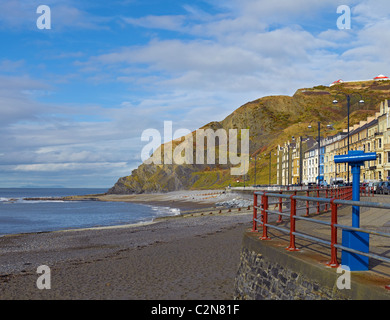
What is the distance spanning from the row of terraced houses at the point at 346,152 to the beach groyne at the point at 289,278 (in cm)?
2932

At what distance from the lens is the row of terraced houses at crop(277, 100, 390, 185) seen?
6400 cm

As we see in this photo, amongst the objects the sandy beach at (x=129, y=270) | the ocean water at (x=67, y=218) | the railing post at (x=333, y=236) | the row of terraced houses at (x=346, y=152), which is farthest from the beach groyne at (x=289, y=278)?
the ocean water at (x=67, y=218)

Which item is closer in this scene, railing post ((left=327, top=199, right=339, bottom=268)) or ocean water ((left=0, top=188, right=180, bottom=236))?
railing post ((left=327, top=199, right=339, bottom=268))

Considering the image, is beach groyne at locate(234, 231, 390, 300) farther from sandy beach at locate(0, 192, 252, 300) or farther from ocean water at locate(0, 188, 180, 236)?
ocean water at locate(0, 188, 180, 236)

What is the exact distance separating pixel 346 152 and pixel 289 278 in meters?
73.8

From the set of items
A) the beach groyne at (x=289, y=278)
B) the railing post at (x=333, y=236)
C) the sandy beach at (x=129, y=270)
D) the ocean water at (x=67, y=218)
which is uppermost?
the railing post at (x=333, y=236)

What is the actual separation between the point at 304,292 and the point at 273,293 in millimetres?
1183

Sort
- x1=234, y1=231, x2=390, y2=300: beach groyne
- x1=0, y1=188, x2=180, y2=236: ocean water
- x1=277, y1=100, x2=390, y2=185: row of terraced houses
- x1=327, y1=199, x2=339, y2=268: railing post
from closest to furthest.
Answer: x1=234, y1=231, x2=390, y2=300: beach groyne
x1=327, y1=199, x2=339, y2=268: railing post
x1=0, y1=188, x2=180, y2=236: ocean water
x1=277, y1=100, x2=390, y2=185: row of terraced houses

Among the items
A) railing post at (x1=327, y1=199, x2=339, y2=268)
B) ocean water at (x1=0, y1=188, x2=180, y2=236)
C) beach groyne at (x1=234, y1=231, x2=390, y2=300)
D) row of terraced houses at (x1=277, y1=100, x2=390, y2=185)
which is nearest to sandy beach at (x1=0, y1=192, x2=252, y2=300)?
beach groyne at (x1=234, y1=231, x2=390, y2=300)

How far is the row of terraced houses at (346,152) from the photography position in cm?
6400

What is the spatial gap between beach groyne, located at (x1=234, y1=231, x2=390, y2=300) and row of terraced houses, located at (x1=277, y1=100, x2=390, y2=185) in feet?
96.2

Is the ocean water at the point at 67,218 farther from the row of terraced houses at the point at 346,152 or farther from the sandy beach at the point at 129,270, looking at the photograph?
the row of terraced houses at the point at 346,152
